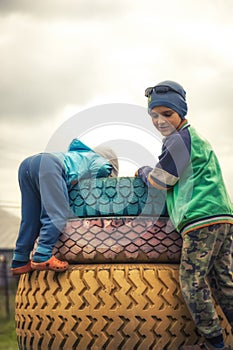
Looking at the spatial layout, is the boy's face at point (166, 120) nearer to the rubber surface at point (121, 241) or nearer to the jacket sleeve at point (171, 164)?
the jacket sleeve at point (171, 164)

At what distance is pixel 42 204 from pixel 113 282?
62cm

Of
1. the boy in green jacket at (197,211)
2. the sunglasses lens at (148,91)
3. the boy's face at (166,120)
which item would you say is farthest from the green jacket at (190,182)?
the sunglasses lens at (148,91)

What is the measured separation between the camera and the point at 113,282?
353 cm

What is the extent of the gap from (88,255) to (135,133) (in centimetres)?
77

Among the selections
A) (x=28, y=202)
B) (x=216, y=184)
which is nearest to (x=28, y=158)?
(x=28, y=202)

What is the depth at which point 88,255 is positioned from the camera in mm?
3637

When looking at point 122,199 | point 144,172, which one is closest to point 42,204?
point 122,199

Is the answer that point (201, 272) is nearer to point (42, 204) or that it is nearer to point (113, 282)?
point (113, 282)

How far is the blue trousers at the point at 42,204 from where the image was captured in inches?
145

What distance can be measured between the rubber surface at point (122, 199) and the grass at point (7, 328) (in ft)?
14.7

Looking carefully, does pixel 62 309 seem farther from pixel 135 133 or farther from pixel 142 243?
pixel 135 133

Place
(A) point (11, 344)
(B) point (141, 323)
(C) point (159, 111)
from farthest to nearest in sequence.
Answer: (A) point (11, 344)
(C) point (159, 111)
(B) point (141, 323)

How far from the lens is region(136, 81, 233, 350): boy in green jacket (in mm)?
3506

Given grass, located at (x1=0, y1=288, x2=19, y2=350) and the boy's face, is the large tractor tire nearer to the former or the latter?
the boy's face
